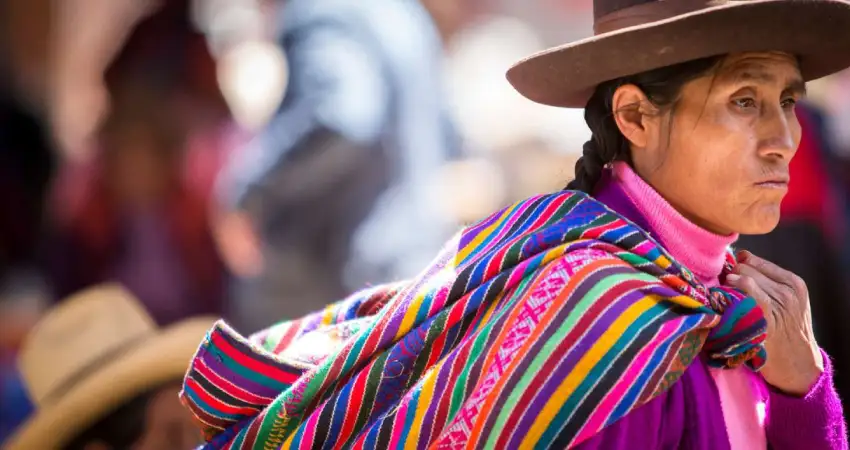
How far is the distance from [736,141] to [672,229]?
23 centimetres

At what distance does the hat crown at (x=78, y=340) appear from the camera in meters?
3.63

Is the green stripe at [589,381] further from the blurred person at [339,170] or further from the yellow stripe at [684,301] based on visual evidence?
the blurred person at [339,170]

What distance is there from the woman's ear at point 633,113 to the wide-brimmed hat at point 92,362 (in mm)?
1871

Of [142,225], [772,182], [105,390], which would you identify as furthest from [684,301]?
[142,225]

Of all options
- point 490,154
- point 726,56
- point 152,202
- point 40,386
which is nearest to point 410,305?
point 726,56

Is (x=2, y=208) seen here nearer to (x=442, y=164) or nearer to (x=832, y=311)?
(x=442, y=164)

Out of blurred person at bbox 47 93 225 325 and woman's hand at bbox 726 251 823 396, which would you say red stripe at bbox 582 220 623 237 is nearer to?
woman's hand at bbox 726 251 823 396

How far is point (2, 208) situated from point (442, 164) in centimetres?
329

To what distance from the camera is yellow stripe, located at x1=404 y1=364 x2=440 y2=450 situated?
1.93m

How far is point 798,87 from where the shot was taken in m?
2.10

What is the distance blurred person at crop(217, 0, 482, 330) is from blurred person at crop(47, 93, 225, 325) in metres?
0.85

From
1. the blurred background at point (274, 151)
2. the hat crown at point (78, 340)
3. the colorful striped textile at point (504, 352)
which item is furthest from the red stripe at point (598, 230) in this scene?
the hat crown at point (78, 340)

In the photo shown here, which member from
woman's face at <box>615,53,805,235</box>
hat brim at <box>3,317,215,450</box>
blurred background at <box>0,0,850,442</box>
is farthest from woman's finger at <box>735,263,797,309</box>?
hat brim at <box>3,317,215,450</box>

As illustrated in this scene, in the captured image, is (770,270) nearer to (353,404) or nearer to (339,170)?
(353,404)
